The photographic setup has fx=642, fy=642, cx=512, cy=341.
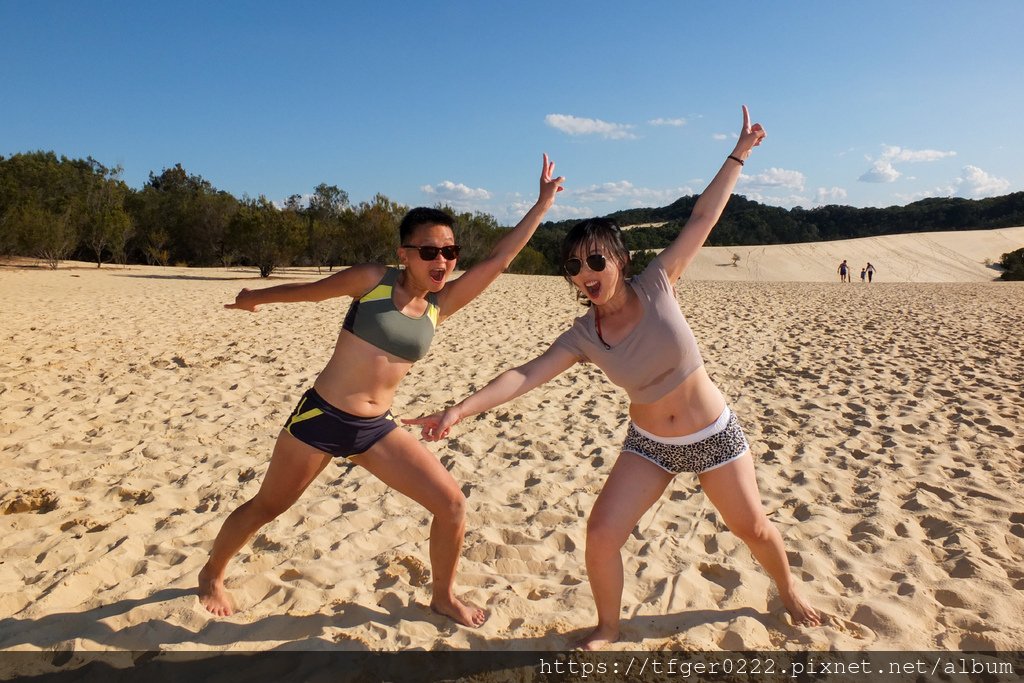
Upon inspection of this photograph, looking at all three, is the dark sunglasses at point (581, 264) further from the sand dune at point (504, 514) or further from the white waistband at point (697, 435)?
the sand dune at point (504, 514)

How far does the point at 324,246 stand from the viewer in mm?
36250

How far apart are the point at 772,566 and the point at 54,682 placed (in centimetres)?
300

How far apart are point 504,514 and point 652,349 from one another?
2.09 metres

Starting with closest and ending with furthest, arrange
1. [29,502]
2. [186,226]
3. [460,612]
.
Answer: [460,612] → [29,502] → [186,226]

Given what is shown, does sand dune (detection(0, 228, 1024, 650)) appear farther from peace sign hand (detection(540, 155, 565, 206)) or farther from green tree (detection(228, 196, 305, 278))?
green tree (detection(228, 196, 305, 278))

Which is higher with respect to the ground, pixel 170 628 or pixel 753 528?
pixel 753 528

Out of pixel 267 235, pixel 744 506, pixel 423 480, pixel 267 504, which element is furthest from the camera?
pixel 267 235

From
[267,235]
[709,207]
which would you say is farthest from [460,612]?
[267,235]

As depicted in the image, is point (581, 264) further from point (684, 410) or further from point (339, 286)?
point (339, 286)

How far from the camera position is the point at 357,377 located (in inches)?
108

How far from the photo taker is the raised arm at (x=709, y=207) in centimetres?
269

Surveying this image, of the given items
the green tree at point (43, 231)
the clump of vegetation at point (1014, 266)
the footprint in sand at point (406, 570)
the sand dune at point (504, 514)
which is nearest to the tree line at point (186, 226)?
the green tree at point (43, 231)

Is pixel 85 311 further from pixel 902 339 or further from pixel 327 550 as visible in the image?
pixel 902 339

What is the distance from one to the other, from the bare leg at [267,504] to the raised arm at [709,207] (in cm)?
174
